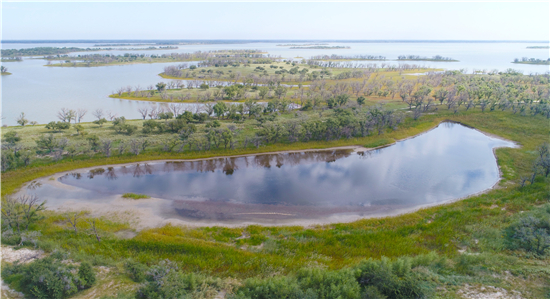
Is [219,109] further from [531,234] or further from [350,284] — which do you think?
[531,234]

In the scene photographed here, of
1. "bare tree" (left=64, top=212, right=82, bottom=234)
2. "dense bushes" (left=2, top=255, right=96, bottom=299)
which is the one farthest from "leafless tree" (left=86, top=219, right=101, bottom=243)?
"dense bushes" (left=2, top=255, right=96, bottom=299)

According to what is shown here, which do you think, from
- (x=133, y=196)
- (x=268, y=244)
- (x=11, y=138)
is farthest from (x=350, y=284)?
(x=11, y=138)

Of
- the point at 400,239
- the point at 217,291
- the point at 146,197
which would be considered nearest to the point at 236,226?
the point at 217,291

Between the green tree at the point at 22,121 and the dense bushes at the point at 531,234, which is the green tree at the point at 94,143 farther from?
the dense bushes at the point at 531,234

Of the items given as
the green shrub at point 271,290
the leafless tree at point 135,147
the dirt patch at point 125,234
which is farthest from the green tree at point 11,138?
the green shrub at point 271,290

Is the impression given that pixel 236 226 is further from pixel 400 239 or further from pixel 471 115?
pixel 471 115
